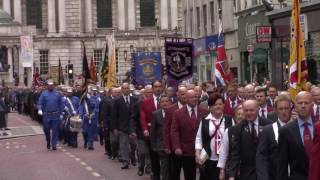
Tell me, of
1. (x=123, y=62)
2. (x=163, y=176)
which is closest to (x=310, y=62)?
(x=163, y=176)

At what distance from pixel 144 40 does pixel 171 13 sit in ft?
18.2

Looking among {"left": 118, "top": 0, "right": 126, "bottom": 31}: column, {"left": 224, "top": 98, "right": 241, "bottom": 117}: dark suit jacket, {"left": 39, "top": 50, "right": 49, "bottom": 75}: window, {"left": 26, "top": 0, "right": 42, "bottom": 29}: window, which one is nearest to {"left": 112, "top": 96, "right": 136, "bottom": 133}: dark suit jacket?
{"left": 224, "top": 98, "right": 241, "bottom": 117}: dark suit jacket

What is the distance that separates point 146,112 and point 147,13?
89.5 metres

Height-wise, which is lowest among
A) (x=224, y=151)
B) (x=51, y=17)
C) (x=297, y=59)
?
(x=224, y=151)

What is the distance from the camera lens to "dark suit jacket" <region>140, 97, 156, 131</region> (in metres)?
16.7

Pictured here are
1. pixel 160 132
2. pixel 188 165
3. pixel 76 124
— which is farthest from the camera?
pixel 76 124

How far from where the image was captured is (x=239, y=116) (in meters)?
11.1

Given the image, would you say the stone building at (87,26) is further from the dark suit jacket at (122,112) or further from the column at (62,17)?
the dark suit jacket at (122,112)

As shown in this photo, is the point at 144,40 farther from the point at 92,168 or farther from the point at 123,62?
the point at 92,168

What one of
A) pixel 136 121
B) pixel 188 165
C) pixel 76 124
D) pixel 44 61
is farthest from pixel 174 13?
pixel 188 165

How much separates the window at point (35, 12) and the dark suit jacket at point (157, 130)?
89.2 meters

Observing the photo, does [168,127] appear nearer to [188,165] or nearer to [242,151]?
[188,165]

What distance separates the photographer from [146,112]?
16.8 meters

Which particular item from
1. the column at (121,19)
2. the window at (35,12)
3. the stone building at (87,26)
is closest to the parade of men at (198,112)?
the stone building at (87,26)
